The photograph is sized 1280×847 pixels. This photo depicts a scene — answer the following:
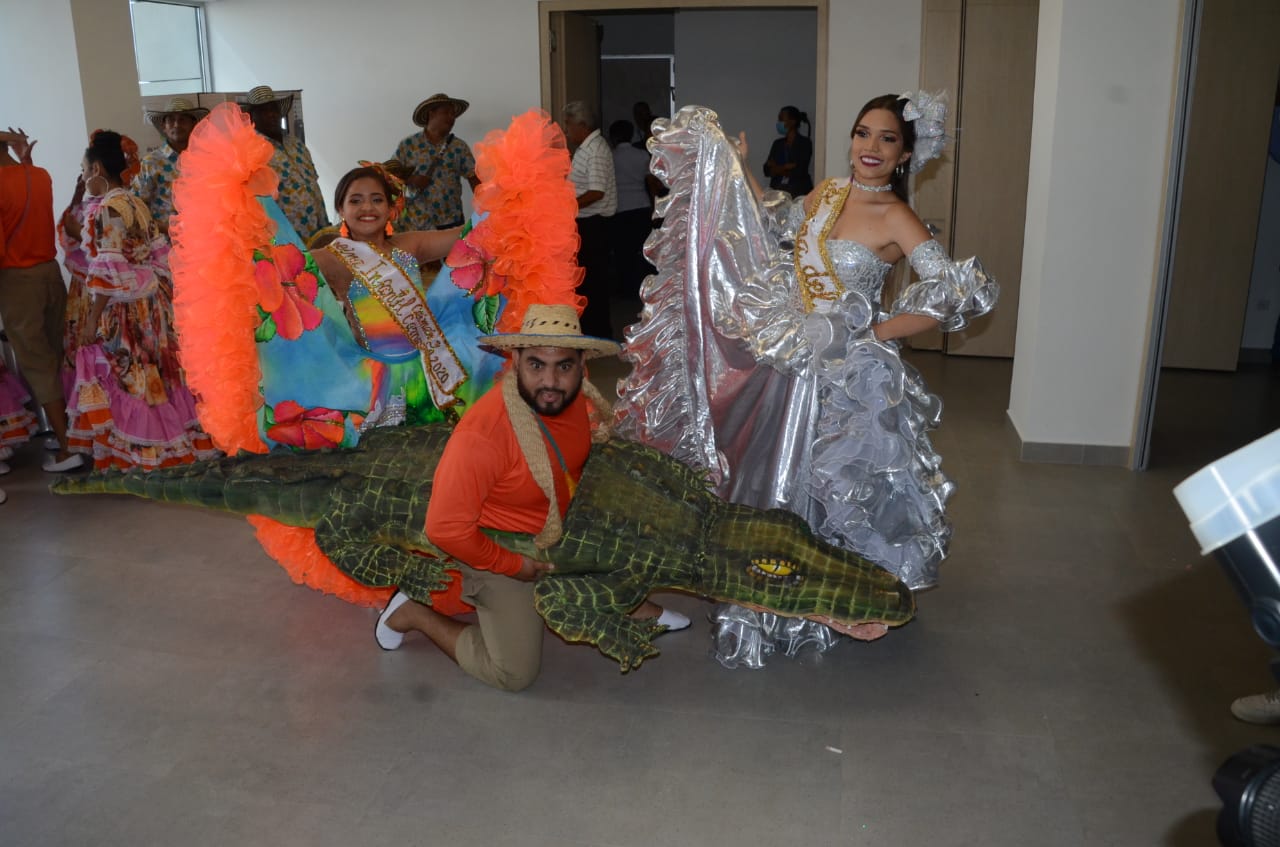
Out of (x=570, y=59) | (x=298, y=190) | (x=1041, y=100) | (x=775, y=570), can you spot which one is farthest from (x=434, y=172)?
(x=775, y=570)

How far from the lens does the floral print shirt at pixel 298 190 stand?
523cm

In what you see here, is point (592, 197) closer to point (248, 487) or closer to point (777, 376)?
point (777, 376)

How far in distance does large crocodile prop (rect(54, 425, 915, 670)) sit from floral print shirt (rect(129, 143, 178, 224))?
94.9 inches

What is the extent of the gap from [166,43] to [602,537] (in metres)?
7.05

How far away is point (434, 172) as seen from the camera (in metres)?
7.27

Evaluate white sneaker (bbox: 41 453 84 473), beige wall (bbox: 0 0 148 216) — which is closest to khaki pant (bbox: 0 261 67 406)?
white sneaker (bbox: 41 453 84 473)

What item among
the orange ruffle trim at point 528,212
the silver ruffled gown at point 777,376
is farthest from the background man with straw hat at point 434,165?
the silver ruffled gown at point 777,376

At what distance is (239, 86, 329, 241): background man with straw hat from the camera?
5.24m

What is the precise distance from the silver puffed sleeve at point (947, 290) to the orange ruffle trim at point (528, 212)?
39.7 inches

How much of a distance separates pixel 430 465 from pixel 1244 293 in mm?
5315

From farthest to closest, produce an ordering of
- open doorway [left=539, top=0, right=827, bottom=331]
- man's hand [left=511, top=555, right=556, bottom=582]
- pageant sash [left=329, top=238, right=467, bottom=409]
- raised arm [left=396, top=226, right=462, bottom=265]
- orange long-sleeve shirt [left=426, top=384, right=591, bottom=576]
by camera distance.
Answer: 1. open doorway [left=539, top=0, right=827, bottom=331]
2. raised arm [left=396, top=226, right=462, bottom=265]
3. pageant sash [left=329, top=238, right=467, bottom=409]
4. man's hand [left=511, top=555, right=556, bottom=582]
5. orange long-sleeve shirt [left=426, top=384, right=591, bottom=576]

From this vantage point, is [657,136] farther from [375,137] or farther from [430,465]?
[375,137]

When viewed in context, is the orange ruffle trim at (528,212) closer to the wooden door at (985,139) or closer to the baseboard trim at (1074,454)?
the baseboard trim at (1074,454)

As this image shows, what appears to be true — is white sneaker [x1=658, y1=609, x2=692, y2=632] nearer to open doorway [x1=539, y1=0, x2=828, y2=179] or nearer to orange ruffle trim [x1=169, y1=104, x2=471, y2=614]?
orange ruffle trim [x1=169, y1=104, x2=471, y2=614]
